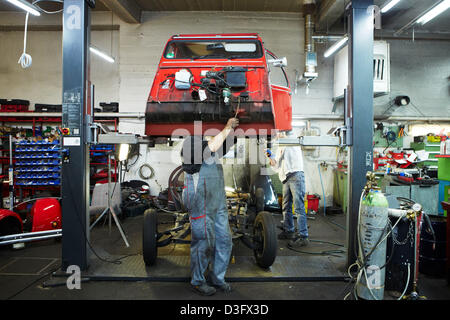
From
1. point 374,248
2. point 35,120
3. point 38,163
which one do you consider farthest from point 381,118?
point 35,120

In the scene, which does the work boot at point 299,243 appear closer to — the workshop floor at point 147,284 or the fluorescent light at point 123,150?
the workshop floor at point 147,284

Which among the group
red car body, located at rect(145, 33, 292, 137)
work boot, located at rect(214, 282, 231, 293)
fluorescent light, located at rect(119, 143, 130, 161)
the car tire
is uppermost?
red car body, located at rect(145, 33, 292, 137)

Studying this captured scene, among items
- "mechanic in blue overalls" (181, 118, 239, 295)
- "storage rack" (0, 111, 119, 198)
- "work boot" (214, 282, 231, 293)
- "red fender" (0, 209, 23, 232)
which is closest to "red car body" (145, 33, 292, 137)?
"mechanic in blue overalls" (181, 118, 239, 295)

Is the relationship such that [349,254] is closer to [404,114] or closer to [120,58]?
[404,114]

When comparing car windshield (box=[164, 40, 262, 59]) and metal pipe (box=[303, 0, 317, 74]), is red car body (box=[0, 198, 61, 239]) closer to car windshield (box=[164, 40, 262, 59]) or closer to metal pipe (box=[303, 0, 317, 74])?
car windshield (box=[164, 40, 262, 59])

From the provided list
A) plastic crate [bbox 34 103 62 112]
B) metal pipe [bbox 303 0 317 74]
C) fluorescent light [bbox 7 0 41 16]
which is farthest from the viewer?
plastic crate [bbox 34 103 62 112]

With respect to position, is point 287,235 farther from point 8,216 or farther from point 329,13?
point 329,13

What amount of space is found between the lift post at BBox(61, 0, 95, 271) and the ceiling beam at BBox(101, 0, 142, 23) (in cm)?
349

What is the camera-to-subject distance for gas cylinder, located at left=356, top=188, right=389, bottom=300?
101 inches

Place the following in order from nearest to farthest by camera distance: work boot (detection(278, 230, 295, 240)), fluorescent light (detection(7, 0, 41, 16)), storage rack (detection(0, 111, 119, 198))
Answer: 1. fluorescent light (detection(7, 0, 41, 16))
2. work boot (detection(278, 230, 295, 240))
3. storage rack (detection(0, 111, 119, 198))

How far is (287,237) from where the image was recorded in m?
4.51

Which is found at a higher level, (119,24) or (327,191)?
(119,24)
